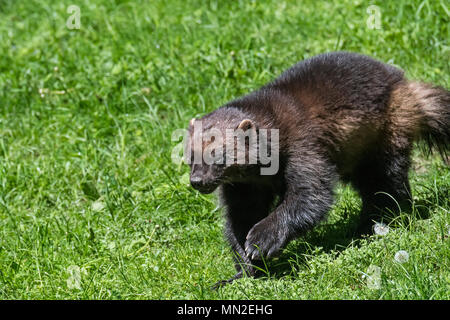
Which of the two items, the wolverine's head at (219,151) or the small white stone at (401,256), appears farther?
the wolverine's head at (219,151)

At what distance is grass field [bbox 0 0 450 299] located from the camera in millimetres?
4625

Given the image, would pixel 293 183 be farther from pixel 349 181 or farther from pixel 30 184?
pixel 30 184

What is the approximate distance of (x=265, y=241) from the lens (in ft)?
15.9

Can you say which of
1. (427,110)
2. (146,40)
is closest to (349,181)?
(427,110)

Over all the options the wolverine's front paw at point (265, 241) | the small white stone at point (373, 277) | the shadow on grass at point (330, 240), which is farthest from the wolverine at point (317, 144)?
the small white stone at point (373, 277)

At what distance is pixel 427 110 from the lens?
5.54m

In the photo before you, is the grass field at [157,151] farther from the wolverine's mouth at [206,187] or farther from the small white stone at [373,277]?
the wolverine's mouth at [206,187]

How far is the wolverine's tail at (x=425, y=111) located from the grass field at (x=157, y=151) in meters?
0.35

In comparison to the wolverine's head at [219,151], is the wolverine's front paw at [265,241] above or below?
below

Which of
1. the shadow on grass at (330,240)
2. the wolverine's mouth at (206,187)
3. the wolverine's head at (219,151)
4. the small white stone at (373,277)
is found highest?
the wolverine's head at (219,151)

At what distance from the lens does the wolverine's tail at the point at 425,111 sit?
5.42m

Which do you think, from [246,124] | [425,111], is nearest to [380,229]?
[425,111]

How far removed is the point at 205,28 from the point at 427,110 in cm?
318

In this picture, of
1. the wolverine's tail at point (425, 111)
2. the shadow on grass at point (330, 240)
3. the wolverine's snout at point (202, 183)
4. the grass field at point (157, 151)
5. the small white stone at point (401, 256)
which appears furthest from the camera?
the wolverine's tail at point (425, 111)
